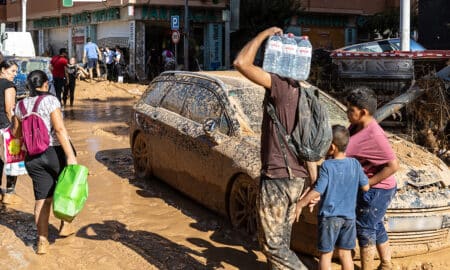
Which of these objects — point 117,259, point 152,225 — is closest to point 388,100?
point 152,225

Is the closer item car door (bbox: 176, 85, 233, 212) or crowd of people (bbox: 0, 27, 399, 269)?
crowd of people (bbox: 0, 27, 399, 269)

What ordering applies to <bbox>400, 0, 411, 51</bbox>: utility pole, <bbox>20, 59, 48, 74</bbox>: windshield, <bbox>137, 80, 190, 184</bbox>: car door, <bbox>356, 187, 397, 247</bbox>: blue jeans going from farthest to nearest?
1. <bbox>20, 59, 48, 74</bbox>: windshield
2. <bbox>400, 0, 411, 51</bbox>: utility pole
3. <bbox>137, 80, 190, 184</bbox>: car door
4. <bbox>356, 187, 397, 247</bbox>: blue jeans

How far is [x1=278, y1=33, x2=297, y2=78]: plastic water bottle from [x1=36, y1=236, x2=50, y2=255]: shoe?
2943 mm

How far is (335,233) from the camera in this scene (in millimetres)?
4379

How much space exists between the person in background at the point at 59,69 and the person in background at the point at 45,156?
A: 11357 millimetres

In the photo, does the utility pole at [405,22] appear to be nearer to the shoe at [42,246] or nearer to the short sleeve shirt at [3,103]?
the short sleeve shirt at [3,103]

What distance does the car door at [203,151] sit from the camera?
6.23 metres

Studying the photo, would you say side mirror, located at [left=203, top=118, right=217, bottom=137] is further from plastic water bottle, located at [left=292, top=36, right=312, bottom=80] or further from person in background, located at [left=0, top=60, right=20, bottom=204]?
person in background, located at [left=0, top=60, right=20, bottom=204]

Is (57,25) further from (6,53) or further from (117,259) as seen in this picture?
(117,259)

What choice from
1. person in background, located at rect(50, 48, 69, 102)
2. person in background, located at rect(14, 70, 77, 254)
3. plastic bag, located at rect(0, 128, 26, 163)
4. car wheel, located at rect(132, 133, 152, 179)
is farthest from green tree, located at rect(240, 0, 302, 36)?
person in background, located at rect(14, 70, 77, 254)

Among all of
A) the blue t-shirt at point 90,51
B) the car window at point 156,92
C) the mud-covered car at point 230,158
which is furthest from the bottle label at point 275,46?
the blue t-shirt at point 90,51

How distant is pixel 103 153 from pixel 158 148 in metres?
3.21

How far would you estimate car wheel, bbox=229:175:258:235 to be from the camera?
18.8 ft

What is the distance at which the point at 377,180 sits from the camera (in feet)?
15.1
